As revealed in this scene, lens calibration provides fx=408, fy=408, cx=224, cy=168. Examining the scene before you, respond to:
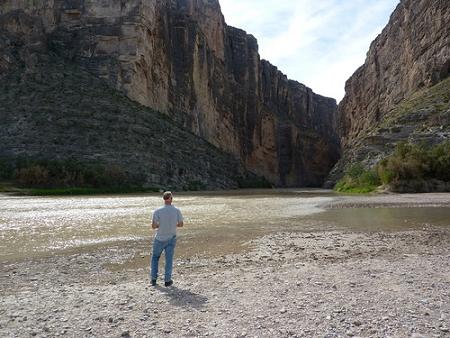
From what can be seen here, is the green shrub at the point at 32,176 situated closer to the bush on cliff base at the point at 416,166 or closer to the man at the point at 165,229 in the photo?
the bush on cliff base at the point at 416,166

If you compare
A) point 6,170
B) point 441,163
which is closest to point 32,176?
point 6,170

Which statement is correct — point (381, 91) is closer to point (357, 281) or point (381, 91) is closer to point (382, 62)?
point (382, 62)

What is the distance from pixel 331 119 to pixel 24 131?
148911 mm

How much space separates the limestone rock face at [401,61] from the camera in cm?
6209

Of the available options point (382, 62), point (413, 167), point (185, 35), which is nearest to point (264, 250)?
point (413, 167)

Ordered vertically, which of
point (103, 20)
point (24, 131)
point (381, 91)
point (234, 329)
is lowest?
point (234, 329)

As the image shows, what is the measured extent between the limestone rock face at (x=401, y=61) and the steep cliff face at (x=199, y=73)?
25.4m

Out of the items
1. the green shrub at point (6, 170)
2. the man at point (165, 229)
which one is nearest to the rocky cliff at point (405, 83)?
the green shrub at point (6, 170)

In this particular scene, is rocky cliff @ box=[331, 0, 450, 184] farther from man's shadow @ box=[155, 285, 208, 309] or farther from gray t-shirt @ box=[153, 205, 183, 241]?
man's shadow @ box=[155, 285, 208, 309]

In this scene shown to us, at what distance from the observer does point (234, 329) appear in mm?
5531

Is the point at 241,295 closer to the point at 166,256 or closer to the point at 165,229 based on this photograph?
the point at 166,256

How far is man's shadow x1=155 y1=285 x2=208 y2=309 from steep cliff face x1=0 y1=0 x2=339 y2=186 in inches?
2326

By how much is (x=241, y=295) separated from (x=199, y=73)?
88903 millimetres

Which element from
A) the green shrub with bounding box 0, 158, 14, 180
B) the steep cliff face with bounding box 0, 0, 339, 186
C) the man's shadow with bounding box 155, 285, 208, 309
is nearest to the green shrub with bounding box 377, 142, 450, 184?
the man's shadow with bounding box 155, 285, 208, 309
